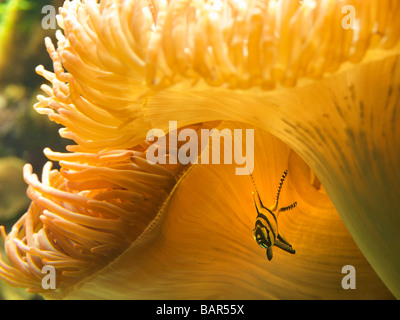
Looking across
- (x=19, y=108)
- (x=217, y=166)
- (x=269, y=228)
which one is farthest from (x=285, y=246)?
(x=19, y=108)

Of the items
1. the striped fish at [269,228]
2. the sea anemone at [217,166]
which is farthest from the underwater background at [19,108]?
the striped fish at [269,228]

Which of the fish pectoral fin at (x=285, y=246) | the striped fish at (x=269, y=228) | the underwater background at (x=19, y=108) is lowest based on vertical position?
the fish pectoral fin at (x=285, y=246)

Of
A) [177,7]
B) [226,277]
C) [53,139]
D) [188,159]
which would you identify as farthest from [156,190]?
[53,139]

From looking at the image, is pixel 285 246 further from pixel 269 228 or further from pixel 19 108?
pixel 19 108

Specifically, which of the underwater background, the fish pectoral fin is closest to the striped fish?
the fish pectoral fin

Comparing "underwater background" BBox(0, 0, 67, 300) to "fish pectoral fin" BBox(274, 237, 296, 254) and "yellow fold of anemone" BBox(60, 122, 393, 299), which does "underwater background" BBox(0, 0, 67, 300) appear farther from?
"fish pectoral fin" BBox(274, 237, 296, 254)

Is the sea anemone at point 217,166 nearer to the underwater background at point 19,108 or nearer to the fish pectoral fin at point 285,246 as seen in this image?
the fish pectoral fin at point 285,246

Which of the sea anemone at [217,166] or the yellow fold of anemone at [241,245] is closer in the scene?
the sea anemone at [217,166]

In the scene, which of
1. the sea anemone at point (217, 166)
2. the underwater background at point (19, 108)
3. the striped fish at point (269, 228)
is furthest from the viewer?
the underwater background at point (19, 108)

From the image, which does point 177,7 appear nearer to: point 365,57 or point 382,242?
point 365,57
